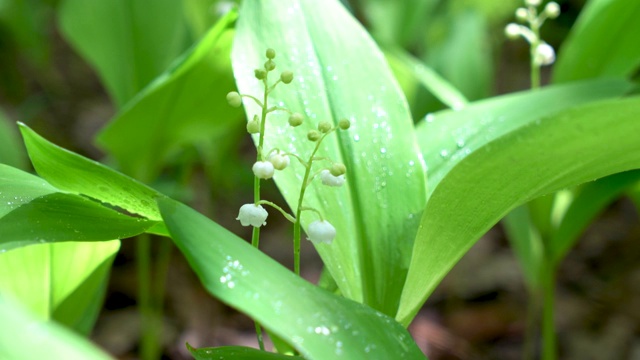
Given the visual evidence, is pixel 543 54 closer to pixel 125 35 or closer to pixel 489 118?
pixel 489 118

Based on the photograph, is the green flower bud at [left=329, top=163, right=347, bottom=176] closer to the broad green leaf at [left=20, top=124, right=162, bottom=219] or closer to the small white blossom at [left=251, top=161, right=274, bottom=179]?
the small white blossom at [left=251, top=161, right=274, bottom=179]

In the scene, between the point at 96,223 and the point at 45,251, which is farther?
the point at 45,251

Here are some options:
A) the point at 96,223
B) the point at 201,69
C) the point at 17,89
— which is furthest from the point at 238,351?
the point at 17,89

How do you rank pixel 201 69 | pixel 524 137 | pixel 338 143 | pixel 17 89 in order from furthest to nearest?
1. pixel 17 89
2. pixel 201 69
3. pixel 338 143
4. pixel 524 137

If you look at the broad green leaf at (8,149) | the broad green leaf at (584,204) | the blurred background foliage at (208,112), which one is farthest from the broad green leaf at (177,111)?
the broad green leaf at (584,204)

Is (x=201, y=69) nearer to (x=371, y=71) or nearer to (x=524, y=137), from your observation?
(x=371, y=71)

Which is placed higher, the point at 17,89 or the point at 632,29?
the point at 632,29

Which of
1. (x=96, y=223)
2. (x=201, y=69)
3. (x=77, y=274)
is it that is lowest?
(x=77, y=274)
